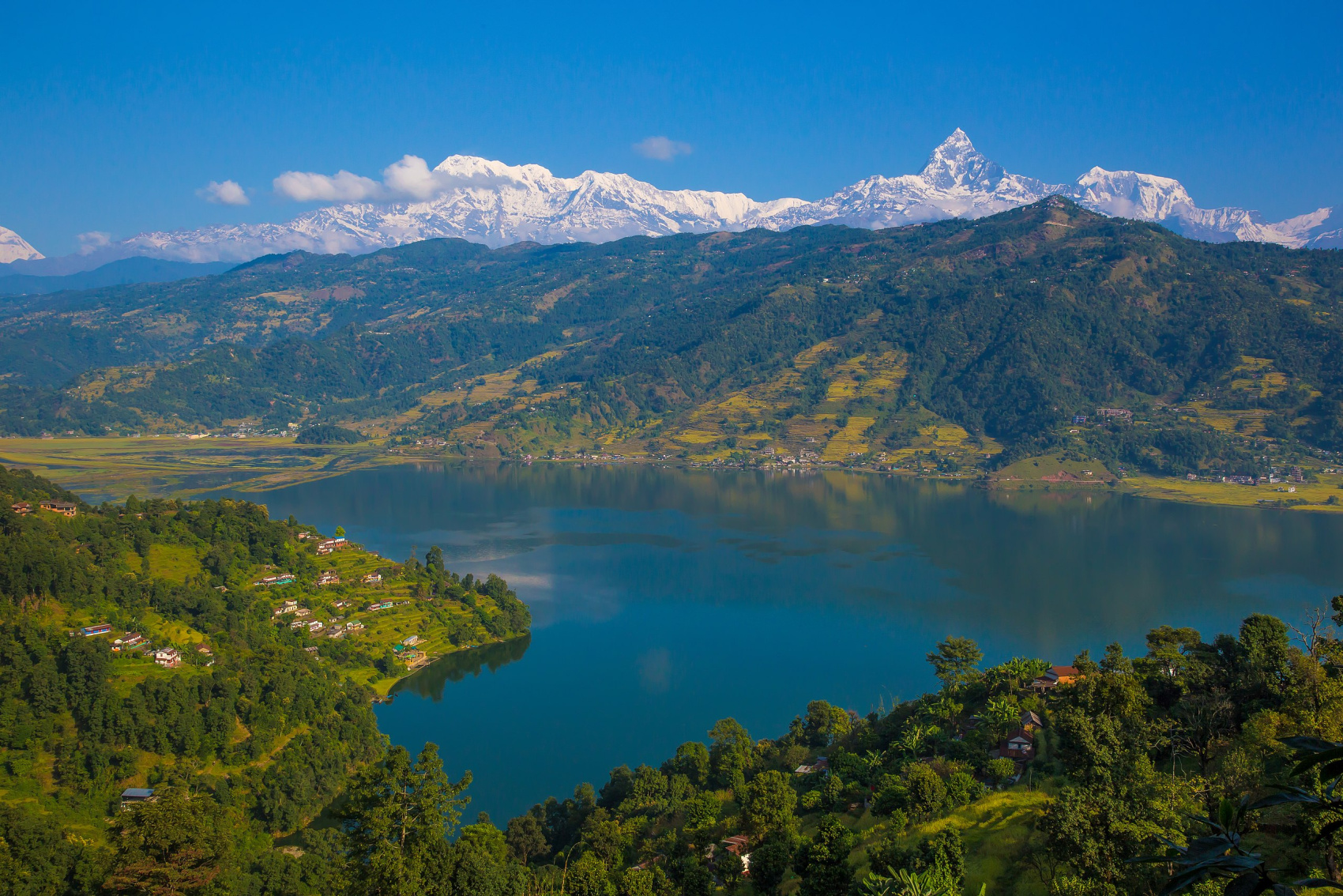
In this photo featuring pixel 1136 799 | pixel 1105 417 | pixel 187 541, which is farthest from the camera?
pixel 1105 417

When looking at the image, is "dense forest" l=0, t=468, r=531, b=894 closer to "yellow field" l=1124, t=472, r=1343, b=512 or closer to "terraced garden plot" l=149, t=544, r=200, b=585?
"terraced garden plot" l=149, t=544, r=200, b=585

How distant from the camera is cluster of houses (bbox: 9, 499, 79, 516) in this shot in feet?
155

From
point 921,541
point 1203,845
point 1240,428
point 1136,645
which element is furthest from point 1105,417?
point 1203,845

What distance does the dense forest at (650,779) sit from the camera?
A: 47.6 feet

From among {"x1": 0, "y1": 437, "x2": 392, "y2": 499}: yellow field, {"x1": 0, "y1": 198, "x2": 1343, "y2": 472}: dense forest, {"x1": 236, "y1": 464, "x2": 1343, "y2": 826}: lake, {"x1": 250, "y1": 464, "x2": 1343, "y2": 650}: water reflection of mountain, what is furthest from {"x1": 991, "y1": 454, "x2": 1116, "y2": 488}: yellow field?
{"x1": 0, "y1": 437, "x2": 392, "y2": 499}: yellow field

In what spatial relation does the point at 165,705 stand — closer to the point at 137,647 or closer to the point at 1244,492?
the point at 137,647

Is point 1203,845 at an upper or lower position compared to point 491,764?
upper

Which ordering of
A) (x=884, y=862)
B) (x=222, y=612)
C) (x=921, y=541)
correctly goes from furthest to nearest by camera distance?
(x=921, y=541) < (x=222, y=612) < (x=884, y=862)

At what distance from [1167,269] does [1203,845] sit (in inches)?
7298

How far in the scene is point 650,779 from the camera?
2923 cm

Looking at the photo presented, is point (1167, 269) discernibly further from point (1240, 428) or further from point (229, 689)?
point (229, 689)

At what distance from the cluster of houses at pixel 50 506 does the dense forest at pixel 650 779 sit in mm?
733

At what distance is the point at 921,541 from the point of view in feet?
254

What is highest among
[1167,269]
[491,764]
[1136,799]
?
[1167,269]
